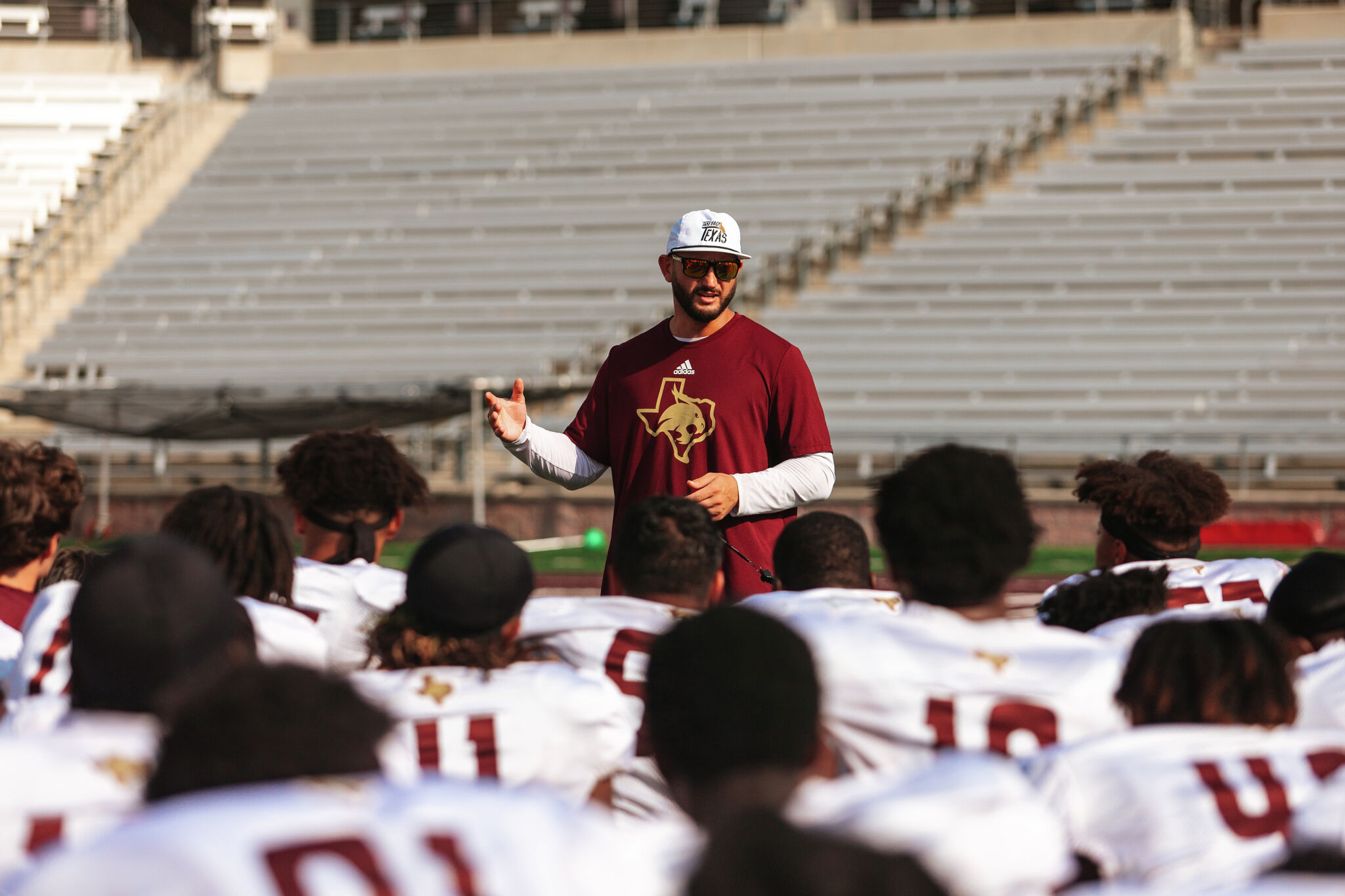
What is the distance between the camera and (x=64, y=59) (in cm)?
2467

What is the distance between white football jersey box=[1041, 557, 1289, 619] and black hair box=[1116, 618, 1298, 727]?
140 centimetres

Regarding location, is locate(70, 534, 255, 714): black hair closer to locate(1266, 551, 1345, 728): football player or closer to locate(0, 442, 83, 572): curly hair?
locate(0, 442, 83, 572): curly hair

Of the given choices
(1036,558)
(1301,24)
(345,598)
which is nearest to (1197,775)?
(345,598)

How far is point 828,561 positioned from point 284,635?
54.9 inches

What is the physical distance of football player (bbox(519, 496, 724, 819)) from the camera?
2746mm

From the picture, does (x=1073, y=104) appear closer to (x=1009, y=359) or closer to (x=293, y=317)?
(x=1009, y=359)

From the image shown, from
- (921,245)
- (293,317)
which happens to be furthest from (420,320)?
(921,245)

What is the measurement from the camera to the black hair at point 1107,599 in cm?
342

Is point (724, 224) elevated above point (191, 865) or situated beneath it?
elevated above

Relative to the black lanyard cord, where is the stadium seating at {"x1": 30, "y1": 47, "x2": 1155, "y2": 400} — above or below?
above

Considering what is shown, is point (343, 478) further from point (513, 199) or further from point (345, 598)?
point (513, 199)

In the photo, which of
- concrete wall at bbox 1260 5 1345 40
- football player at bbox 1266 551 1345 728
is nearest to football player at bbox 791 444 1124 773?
football player at bbox 1266 551 1345 728

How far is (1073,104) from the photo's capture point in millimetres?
20188

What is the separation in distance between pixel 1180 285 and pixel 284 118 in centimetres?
1473
